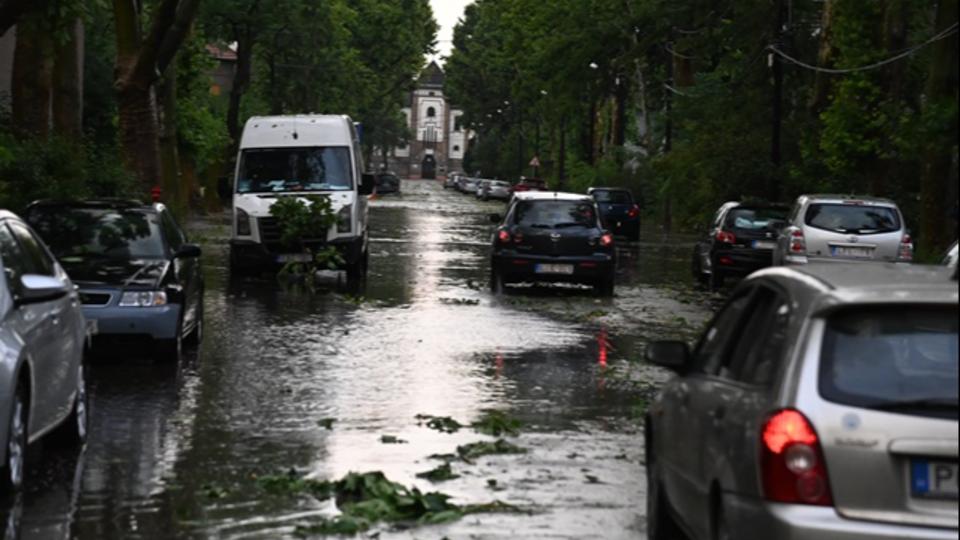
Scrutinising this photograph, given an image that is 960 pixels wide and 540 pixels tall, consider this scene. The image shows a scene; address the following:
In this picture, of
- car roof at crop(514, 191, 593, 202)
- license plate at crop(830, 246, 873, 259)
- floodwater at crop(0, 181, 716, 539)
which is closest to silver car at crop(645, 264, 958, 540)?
floodwater at crop(0, 181, 716, 539)

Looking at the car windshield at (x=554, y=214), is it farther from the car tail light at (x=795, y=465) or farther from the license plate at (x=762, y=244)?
the car tail light at (x=795, y=465)

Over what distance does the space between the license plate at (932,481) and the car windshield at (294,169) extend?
1001 inches

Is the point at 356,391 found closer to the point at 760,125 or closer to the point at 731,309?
the point at 731,309

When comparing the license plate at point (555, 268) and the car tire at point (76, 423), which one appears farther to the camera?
the license plate at point (555, 268)

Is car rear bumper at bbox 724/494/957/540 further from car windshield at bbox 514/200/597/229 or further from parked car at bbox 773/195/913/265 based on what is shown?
car windshield at bbox 514/200/597/229

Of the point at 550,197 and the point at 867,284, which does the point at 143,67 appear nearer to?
the point at 550,197

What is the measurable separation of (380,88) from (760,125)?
73.4 metres

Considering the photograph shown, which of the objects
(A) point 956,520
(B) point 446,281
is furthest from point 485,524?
(B) point 446,281

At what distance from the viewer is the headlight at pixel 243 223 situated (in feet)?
101

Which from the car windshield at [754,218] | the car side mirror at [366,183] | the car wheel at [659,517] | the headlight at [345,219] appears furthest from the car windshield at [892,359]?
the car windshield at [754,218]

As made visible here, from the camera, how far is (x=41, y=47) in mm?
31469

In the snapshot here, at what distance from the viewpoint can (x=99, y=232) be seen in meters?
18.0

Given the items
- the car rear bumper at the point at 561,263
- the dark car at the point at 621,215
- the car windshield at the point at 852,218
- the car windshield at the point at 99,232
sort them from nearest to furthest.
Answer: the car windshield at the point at 99,232, the car windshield at the point at 852,218, the car rear bumper at the point at 561,263, the dark car at the point at 621,215

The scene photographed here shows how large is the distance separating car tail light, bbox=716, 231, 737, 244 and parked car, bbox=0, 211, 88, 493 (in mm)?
20593
